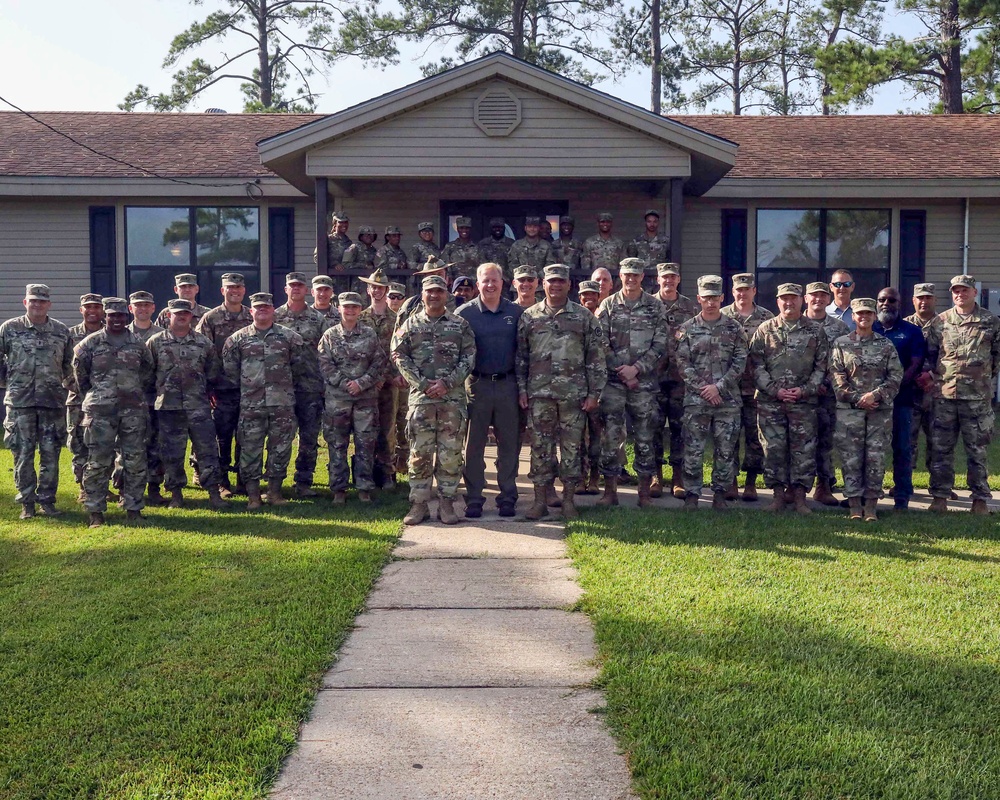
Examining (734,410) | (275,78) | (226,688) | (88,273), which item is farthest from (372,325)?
(275,78)

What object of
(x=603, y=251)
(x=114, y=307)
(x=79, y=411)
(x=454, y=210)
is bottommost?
(x=79, y=411)

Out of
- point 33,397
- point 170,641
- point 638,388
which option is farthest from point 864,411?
point 33,397

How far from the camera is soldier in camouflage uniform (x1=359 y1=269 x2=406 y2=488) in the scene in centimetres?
941

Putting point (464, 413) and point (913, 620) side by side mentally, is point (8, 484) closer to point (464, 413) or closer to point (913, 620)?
point (464, 413)

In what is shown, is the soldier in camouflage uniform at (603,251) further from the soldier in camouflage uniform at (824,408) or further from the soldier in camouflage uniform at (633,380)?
the soldier in camouflage uniform at (824,408)

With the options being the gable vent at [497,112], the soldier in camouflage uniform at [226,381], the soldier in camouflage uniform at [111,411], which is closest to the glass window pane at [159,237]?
the gable vent at [497,112]

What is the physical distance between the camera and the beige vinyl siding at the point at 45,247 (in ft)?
50.7

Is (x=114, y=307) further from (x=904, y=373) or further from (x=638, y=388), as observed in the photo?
(x=904, y=373)

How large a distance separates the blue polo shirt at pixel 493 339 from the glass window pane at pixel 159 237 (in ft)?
29.4

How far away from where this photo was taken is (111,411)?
817 centimetres

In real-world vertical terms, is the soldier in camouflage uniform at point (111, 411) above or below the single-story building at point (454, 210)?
below

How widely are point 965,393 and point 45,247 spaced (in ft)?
43.4

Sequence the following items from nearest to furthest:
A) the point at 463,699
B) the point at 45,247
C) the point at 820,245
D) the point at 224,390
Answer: the point at 463,699, the point at 224,390, the point at 45,247, the point at 820,245

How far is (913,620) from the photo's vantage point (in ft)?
18.1
